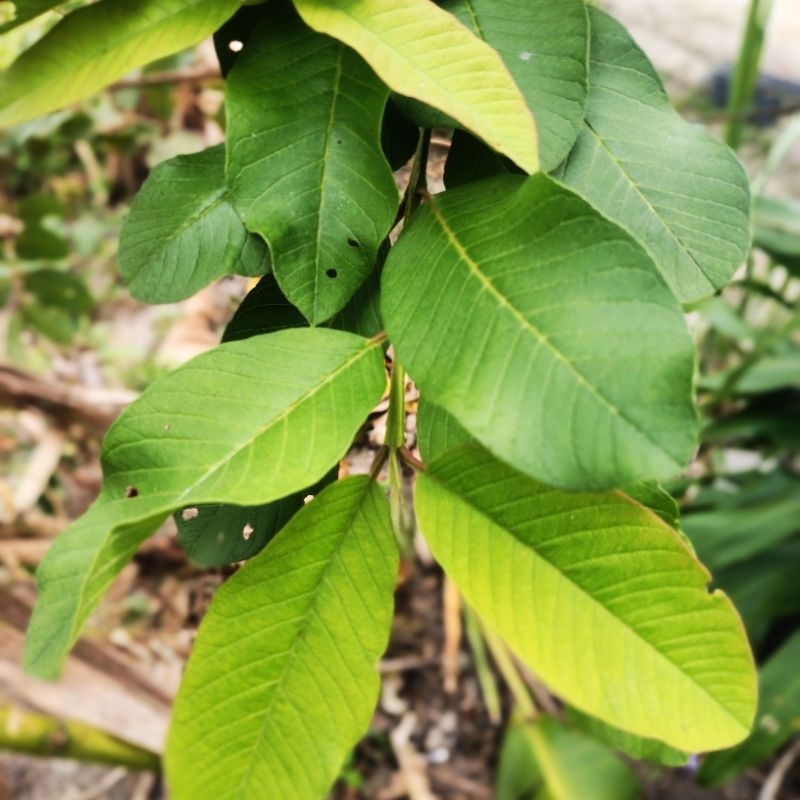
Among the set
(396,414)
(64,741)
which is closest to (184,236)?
(396,414)

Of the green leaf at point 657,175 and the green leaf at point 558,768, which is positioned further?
the green leaf at point 558,768

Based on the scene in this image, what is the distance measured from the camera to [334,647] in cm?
37

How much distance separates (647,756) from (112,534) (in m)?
0.37

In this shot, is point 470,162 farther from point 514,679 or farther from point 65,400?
point 514,679

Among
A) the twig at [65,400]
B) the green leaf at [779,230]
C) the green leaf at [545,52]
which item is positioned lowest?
the twig at [65,400]

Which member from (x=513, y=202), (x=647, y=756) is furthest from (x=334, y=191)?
(x=647, y=756)

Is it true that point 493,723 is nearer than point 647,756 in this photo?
No

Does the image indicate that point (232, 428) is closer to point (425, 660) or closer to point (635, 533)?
point (635, 533)

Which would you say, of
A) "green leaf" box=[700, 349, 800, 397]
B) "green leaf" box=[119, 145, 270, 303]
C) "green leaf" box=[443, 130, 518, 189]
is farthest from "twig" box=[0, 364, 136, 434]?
"green leaf" box=[700, 349, 800, 397]

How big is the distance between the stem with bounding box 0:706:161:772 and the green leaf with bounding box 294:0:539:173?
1.10 metres

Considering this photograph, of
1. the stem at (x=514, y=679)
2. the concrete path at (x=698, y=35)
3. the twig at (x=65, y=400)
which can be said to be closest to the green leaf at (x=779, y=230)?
the stem at (x=514, y=679)

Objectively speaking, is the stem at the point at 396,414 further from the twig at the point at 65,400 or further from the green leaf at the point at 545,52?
the twig at the point at 65,400

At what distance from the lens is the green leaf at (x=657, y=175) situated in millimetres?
399

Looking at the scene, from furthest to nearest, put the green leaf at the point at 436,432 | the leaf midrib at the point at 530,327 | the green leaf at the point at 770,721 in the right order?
the green leaf at the point at 770,721 → the green leaf at the point at 436,432 → the leaf midrib at the point at 530,327
